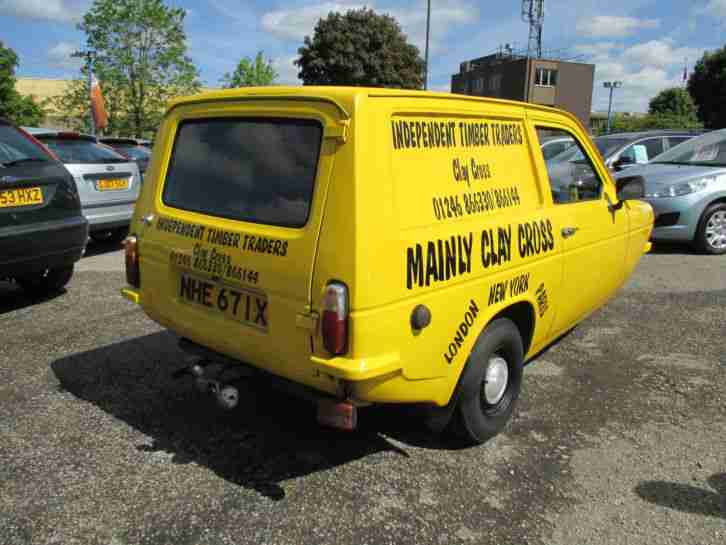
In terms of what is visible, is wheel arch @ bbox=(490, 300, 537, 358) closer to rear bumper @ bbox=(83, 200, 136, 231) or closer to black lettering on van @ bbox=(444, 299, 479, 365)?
black lettering on van @ bbox=(444, 299, 479, 365)

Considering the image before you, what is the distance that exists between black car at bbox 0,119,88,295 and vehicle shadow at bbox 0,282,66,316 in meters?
0.56

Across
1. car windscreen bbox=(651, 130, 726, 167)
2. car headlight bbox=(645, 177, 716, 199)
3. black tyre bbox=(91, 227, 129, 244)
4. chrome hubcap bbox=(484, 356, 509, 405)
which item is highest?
car windscreen bbox=(651, 130, 726, 167)

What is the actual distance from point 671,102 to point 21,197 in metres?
79.3

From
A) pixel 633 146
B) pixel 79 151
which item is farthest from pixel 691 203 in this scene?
pixel 79 151

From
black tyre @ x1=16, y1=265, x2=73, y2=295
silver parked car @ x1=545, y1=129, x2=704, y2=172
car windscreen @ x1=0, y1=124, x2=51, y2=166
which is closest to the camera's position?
car windscreen @ x1=0, y1=124, x2=51, y2=166

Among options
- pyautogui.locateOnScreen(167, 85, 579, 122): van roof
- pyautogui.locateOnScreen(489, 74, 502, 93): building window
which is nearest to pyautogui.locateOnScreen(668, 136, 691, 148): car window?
pyautogui.locateOnScreen(167, 85, 579, 122): van roof

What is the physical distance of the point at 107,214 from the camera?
760 cm

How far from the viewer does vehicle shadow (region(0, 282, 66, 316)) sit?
5.49 meters

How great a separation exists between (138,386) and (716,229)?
25.3 feet

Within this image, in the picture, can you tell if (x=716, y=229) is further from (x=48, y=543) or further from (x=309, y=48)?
(x=309, y=48)

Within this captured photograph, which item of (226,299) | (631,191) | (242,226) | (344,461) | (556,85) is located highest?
(556,85)

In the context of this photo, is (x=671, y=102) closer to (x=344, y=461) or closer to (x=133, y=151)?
(x=133, y=151)

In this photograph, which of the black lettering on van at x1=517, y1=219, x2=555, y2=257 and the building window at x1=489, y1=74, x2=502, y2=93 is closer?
the black lettering on van at x1=517, y1=219, x2=555, y2=257

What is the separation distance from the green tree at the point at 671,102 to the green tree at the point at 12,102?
63051 millimetres
